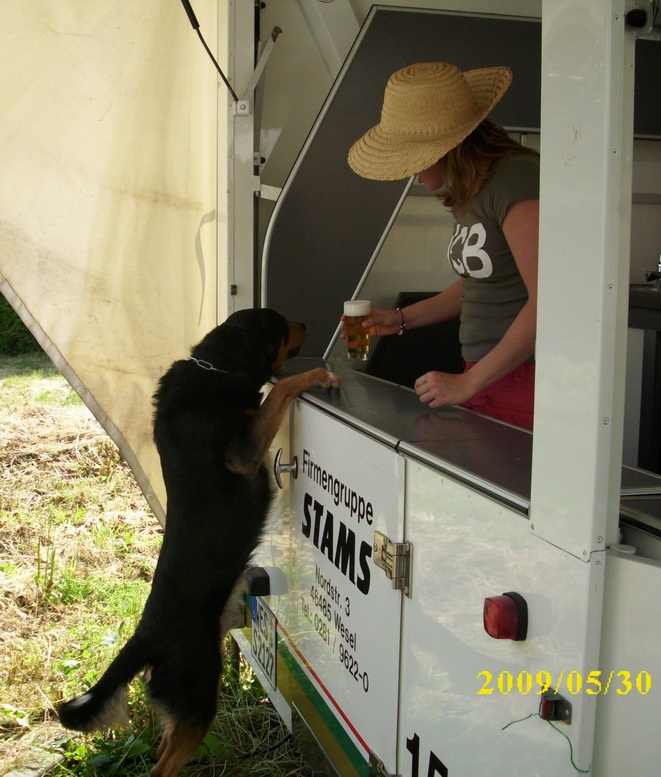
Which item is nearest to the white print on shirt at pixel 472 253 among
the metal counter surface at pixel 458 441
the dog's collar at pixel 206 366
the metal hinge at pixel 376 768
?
the metal counter surface at pixel 458 441

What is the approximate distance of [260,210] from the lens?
3.65 m

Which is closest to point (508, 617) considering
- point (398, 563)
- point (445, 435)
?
point (398, 563)

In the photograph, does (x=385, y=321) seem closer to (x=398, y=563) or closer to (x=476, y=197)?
(x=476, y=197)

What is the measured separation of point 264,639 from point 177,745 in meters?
0.58

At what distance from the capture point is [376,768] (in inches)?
86.7

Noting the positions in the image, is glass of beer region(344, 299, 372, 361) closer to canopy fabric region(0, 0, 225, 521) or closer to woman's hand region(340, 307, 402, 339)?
woman's hand region(340, 307, 402, 339)

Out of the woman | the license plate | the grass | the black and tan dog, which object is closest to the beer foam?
the black and tan dog

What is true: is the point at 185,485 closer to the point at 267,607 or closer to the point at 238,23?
the point at 267,607

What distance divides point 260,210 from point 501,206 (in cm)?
158

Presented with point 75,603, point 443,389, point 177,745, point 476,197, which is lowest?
point 75,603

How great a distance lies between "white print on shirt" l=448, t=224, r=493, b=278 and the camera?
7.84 feet

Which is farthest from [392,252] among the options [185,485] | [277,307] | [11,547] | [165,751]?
[11,547]

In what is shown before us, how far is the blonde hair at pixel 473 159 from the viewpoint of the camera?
2.37 meters
